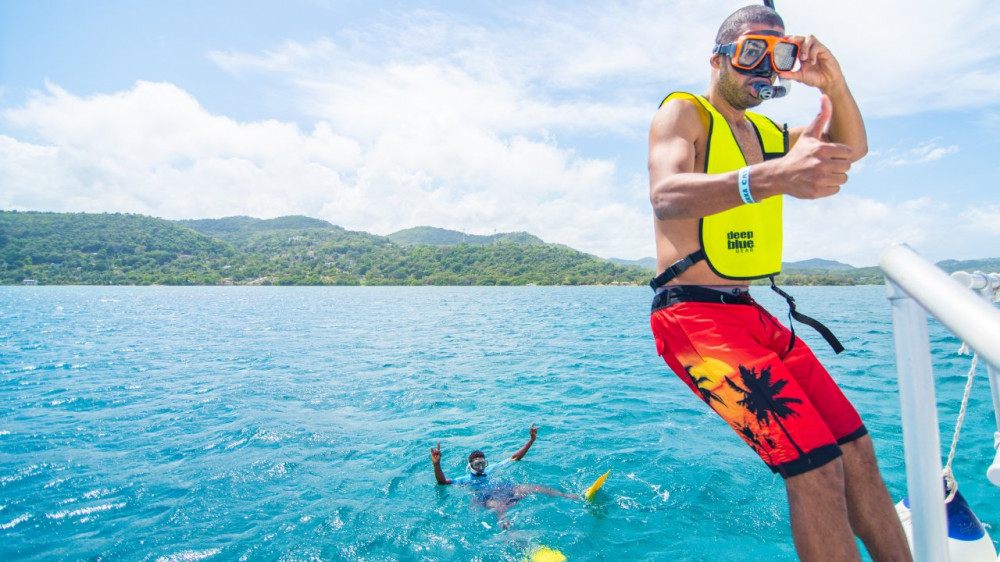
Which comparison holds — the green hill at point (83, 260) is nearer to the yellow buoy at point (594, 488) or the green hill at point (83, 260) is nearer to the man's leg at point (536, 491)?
the man's leg at point (536, 491)

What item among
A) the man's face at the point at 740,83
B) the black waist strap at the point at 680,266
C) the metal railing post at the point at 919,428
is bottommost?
the metal railing post at the point at 919,428

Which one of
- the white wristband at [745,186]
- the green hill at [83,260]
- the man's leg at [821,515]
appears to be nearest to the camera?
the white wristband at [745,186]

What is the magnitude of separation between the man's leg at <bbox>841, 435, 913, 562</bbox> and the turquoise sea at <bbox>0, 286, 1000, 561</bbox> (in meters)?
5.24

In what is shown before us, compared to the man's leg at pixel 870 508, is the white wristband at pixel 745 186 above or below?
above

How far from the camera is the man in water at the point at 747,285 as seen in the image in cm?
215

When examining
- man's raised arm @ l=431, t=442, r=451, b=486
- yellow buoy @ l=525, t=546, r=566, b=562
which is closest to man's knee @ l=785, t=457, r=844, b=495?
yellow buoy @ l=525, t=546, r=566, b=562

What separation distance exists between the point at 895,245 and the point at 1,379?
27875mm

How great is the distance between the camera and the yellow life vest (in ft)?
8.78

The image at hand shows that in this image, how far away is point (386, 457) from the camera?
11.1 meters

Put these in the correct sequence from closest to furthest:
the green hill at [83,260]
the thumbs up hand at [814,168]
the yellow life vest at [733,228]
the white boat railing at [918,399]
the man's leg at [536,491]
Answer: the white boat railing at [918,399] → the thumbs up hand at [814,168] → the yellow life vest at [733,228] → the man's leg at [536,491] → the green hill at [83,260]

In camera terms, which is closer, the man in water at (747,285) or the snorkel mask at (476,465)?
the man in water at (747,285)

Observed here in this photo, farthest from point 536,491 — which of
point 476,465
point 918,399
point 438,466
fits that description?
point 918,399

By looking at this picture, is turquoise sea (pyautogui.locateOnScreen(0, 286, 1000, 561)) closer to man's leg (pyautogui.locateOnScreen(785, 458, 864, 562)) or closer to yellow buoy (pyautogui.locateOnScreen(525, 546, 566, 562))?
yellow buoy (pyautogui.locateOnScreen(525, 546, 566, 562))

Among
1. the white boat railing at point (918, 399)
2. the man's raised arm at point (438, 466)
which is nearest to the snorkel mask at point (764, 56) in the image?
the white boat railing at point (918, 399)
